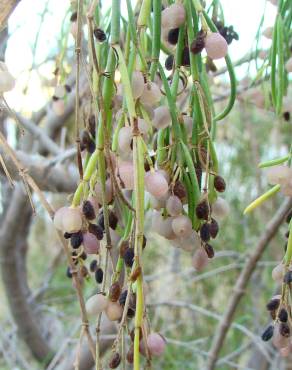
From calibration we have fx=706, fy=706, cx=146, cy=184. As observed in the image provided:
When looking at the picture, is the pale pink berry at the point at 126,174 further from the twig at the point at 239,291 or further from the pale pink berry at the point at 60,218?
the twig at the point at 239,291

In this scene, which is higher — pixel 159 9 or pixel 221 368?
pixel 159 9

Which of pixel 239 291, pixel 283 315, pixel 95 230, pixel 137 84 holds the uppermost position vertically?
pixel 137 84

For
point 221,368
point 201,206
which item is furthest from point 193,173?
point 221,368

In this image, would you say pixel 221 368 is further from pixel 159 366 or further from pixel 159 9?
pixel 159 9

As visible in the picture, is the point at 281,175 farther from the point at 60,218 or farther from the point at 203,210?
the point at 60,218

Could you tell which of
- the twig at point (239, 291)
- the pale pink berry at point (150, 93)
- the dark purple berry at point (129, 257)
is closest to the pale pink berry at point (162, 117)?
the pale pink berry at point (150, 93)

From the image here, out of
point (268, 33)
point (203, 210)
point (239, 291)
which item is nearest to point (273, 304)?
point (203, 210)
